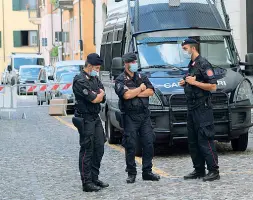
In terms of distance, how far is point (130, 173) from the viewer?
37.4 ft

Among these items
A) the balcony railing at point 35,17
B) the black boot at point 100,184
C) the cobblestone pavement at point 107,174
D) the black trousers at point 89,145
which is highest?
the balcony railing at point 35,17

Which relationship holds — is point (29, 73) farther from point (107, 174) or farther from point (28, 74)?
point (107, 174)

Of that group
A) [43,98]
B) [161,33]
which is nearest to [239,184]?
[161,33]

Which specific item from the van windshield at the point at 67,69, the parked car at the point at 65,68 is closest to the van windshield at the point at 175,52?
the parked car at the point at 65,68

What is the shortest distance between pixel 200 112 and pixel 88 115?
1490mm

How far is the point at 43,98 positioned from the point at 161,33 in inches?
596

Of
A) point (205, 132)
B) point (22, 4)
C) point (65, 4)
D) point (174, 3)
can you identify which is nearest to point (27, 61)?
point (65, 4)

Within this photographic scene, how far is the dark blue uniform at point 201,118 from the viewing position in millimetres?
11320

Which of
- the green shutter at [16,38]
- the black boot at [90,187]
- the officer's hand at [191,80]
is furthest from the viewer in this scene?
the green shutter at [16,38]

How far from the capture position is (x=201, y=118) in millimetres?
11352

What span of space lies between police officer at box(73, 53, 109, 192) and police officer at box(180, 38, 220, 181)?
125 centimetres

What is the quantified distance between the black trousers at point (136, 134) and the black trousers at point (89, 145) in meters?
0.62

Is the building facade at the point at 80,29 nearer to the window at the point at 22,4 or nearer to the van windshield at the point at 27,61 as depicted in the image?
the van windshield at the point at 27,61

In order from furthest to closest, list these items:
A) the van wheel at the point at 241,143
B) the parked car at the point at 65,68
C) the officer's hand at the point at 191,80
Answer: the parked car at the point at 65,68
the van wheel at the point at 241,143
the officer's hand at the point at 191,80
